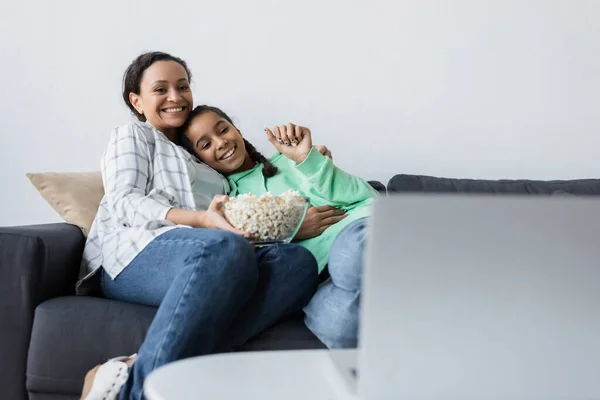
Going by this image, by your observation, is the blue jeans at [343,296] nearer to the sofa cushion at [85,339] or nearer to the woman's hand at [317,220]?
the sofa cushion at [85,339]

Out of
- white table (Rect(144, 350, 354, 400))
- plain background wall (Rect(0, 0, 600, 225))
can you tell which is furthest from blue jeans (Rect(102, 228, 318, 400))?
plain background wall (Rect(0, 0, 600, 225))

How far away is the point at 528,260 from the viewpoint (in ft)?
1.91

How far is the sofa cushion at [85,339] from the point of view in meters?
1.50

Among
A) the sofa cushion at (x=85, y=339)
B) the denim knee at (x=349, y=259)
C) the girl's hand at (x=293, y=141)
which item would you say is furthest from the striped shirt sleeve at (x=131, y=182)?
the denim knee at (x=349, y=259)

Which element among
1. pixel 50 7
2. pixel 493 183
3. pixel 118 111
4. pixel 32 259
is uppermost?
pixel 50 7

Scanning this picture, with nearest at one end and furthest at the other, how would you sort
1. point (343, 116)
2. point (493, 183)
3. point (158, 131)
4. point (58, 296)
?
point (58, 296) → point (158, 131) → point (493, 183) → point (343, 116)

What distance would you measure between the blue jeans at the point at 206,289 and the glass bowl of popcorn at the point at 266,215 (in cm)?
5

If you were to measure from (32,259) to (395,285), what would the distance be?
120 cm

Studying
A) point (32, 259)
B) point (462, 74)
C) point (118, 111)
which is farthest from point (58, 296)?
point (462, 74)

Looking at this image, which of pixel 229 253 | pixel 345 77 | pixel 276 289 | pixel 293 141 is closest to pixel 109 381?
pixel 229 253

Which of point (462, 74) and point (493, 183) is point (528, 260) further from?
point (462, 74)

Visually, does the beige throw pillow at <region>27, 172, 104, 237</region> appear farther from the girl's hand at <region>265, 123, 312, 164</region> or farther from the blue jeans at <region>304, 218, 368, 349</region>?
the blue jeans at <region>304, 218, 368, 349</region>

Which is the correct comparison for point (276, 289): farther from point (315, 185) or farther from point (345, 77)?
point (345, 77)

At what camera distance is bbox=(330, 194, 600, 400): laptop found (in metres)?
0.56
